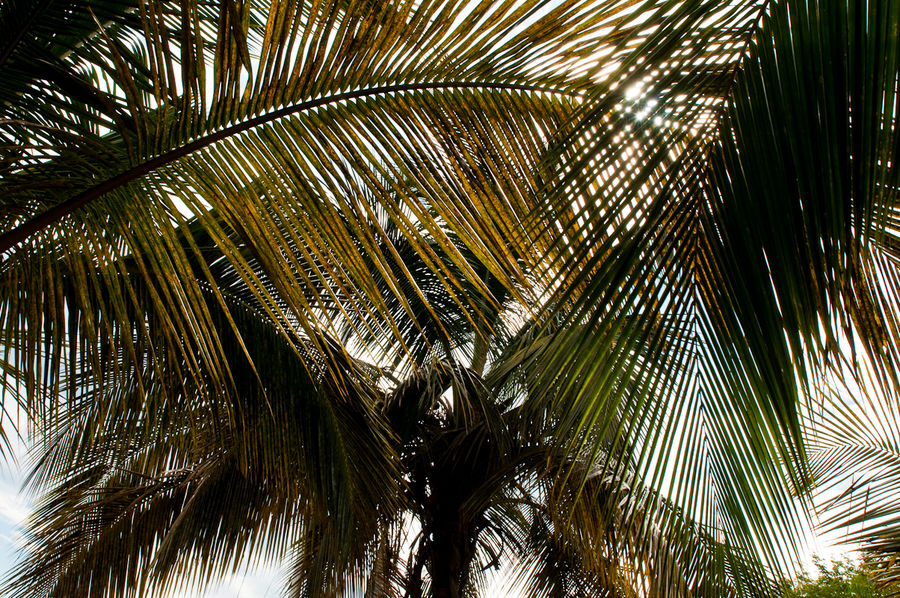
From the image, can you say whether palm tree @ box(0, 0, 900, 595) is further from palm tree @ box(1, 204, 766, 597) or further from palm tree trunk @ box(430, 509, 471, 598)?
palm tree trunk @ box(430, 509, 471, 598)

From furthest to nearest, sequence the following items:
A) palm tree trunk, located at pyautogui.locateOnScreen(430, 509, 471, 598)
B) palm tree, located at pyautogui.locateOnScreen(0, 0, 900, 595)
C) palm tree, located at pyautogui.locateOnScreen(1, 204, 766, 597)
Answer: palm tree trunk, located at pyautogui.locateOnScreen(430, 509, 471, 598)
palm tree, located at pyautogui.locateOnScreen(1, 204, 766, 597)
palm tree, located at pyautogui.locateOnScreen(0, 0, 900, 595)

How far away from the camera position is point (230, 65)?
1208 mm

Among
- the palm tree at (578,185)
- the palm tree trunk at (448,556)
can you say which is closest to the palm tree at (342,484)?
the palm tree trunk at (448,556)

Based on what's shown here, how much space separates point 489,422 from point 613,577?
145 cm

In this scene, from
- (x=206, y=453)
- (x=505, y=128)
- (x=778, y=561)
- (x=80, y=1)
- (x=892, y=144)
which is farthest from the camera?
(x=206, y=453)

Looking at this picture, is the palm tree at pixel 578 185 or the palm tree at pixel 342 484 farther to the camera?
the palm tree at pixel 342 484

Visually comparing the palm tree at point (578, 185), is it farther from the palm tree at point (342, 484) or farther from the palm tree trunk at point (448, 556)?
the palm tree trunk at point (448, 556)

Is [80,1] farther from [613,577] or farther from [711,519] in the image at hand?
[613,577]

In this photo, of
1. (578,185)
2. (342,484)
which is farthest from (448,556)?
(578,185)

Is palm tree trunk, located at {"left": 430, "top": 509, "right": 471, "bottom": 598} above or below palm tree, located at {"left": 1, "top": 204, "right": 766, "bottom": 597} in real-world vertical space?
below

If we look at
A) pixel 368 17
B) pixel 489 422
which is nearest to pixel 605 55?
pixel 368 17

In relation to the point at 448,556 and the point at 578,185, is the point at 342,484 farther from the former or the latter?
the point at 578,185

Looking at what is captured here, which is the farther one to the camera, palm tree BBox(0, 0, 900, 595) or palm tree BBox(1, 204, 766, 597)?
palm tree BBox(1, 204, 766, 597)

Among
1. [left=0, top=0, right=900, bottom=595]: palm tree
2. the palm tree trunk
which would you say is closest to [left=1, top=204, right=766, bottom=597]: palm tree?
the palm tree trunk
